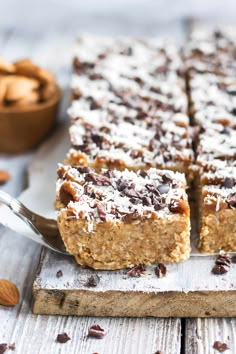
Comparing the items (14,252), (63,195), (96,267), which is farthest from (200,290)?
(14,252)

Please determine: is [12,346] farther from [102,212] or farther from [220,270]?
[220,270]

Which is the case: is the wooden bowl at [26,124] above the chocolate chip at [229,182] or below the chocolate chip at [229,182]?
above

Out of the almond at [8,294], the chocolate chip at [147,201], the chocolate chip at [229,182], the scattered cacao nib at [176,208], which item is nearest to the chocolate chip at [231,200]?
the chocolate chip at [229,182]

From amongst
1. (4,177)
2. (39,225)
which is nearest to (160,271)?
(39,225)

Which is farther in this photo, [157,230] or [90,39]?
[90,39]

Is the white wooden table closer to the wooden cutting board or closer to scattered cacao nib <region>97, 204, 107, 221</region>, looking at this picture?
the wooden cutting board

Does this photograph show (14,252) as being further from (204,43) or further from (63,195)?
(204,43)

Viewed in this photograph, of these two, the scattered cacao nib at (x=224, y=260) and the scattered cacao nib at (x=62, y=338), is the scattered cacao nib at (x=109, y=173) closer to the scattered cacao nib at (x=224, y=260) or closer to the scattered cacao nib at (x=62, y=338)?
the scattered cacao nib at (x=224, y=260)
